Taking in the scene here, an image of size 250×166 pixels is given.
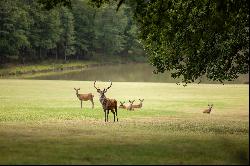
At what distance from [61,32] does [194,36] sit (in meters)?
105

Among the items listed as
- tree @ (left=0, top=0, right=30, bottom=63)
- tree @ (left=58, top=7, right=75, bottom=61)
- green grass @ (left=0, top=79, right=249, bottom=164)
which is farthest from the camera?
tree @ (left=58, top=7, right=75, bottom=61)

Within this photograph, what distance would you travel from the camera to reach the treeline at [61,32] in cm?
10594

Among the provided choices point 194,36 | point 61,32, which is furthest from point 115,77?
point 194,36

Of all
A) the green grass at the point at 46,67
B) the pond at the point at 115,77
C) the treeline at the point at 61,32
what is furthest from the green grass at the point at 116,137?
the green grass at the point at 46,67

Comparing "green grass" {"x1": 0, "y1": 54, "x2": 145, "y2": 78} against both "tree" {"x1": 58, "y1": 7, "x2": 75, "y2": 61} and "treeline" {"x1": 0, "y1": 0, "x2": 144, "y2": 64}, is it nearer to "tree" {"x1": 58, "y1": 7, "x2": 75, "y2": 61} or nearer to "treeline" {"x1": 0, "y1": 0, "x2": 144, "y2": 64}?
"treeline" {"x1": 0, "y1": 0, "x2": 144, "y2": 64}

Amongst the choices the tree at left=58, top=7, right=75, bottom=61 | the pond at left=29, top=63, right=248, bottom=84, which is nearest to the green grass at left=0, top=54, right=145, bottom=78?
the tree at left=58, top=7, right=75, bottom=61

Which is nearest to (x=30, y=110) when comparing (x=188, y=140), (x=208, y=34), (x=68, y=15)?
(x=208, y=34)

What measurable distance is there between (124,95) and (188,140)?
1357 inches

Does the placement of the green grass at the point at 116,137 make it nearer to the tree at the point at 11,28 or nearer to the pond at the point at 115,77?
the pond at the point at 115,77

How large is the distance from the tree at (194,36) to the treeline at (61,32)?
64.4m

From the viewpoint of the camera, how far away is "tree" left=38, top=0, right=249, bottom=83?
2439 cm

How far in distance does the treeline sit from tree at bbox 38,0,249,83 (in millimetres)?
64391

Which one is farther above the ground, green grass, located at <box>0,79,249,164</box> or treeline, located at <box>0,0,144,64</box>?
treeline, located at <box>0,0,144,64</box>

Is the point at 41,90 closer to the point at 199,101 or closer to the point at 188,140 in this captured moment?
the point at 199,101
